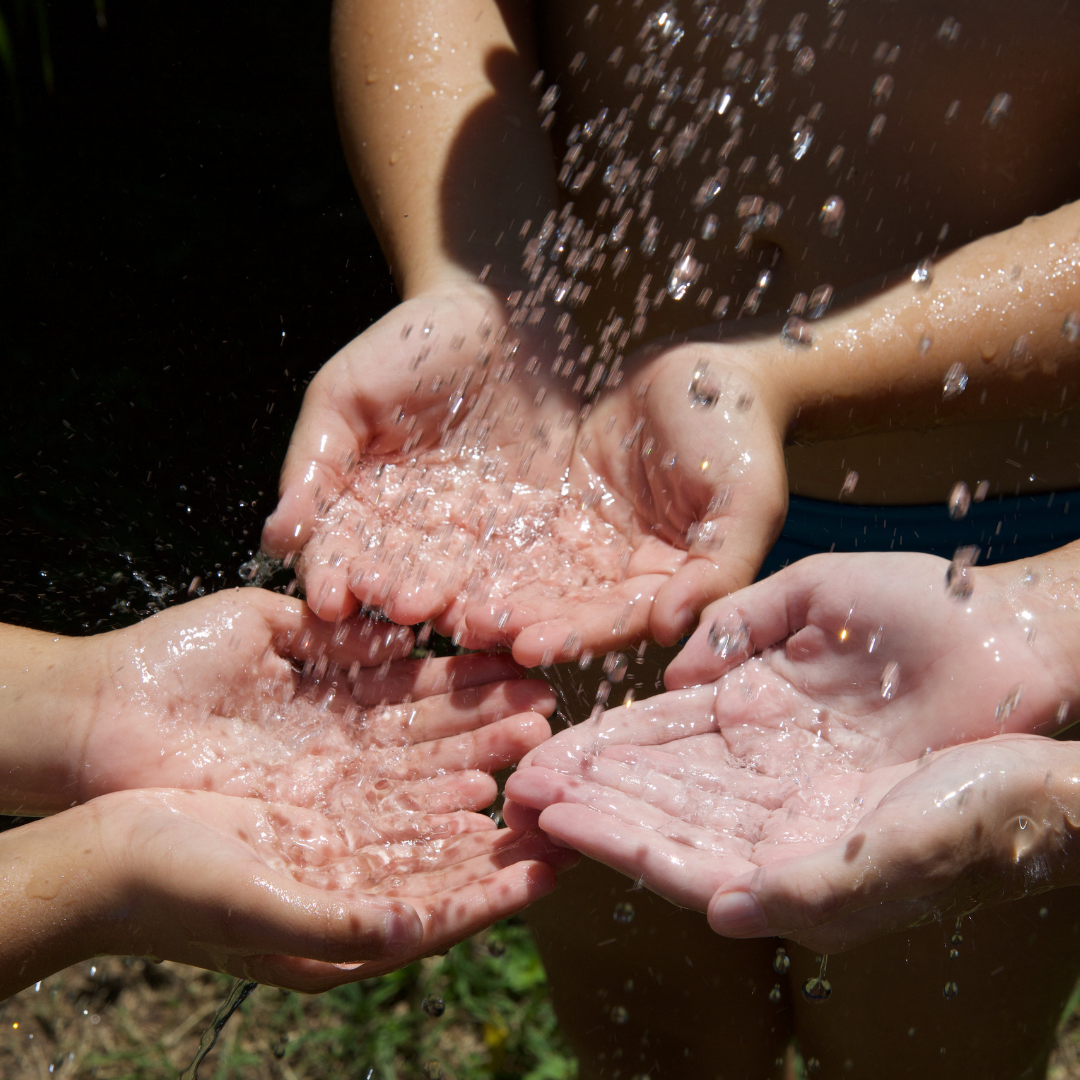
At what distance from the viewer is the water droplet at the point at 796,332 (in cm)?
184

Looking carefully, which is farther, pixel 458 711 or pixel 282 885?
pixel 458 711

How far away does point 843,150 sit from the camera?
1837mm

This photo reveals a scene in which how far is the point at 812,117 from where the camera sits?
72.7 inches

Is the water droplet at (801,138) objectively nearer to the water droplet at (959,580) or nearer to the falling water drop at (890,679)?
the water droplet at (959,580)

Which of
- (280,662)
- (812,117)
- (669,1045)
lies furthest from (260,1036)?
(812,117)

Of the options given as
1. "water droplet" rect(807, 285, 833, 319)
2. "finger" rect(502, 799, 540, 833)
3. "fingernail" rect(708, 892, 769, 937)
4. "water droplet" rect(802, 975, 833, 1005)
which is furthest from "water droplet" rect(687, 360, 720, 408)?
"water droplet" rect(802, 975, 833, 1005)

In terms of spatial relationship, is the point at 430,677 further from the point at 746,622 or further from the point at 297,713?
the point at 746,622

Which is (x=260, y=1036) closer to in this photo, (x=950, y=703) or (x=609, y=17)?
(x=950, y=703)

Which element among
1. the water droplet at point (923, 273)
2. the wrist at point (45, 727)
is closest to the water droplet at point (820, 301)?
the water droplet at point (923, 273)

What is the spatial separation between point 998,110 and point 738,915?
4.81 ft

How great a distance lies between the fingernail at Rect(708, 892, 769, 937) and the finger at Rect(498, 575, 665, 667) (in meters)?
0.54

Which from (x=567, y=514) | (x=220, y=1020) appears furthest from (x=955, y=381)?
(x=220, y=1020)

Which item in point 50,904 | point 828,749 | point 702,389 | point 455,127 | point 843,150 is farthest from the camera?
point 455,127

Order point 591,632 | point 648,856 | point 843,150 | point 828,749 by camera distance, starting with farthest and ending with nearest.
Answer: point 843,150, point 591,632, point 828,749, point 648,856
